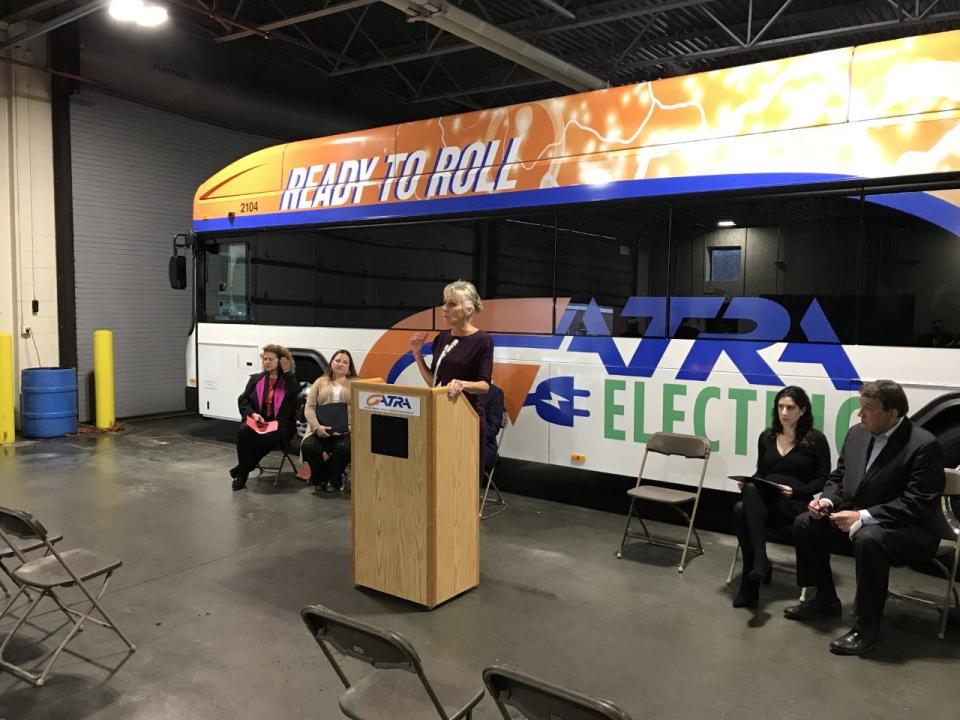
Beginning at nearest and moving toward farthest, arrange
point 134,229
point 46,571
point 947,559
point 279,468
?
point 46,571 → point 947,559 → point 279,468 → point 134,229

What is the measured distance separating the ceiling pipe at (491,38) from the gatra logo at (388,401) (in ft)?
14.0

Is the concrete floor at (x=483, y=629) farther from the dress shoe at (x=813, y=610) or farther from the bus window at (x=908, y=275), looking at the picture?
the bus window at (x=908, y=275)

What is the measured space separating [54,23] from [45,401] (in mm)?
4127

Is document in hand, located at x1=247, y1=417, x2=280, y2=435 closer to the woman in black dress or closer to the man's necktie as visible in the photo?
the woman in black dress

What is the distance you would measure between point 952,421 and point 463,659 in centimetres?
308

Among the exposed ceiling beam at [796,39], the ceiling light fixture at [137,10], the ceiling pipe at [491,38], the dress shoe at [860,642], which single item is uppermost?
the exposed ceiling beam at [796,39]

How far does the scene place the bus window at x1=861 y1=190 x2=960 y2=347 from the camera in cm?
400

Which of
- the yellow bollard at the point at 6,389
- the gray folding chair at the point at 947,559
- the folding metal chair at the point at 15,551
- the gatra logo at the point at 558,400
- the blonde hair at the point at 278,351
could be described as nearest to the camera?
the folding metal chair at the point at 15,551

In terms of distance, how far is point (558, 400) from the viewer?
5430 mm

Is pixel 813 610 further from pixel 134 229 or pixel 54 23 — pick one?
pixel 134 229

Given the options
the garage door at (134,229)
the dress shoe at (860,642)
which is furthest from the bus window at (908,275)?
the garage door at (134,229)

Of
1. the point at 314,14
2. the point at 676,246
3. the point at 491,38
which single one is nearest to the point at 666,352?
the point at 676,246

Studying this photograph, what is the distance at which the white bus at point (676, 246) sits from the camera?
13.4 feet

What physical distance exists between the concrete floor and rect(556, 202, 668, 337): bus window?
1486 millimetres
